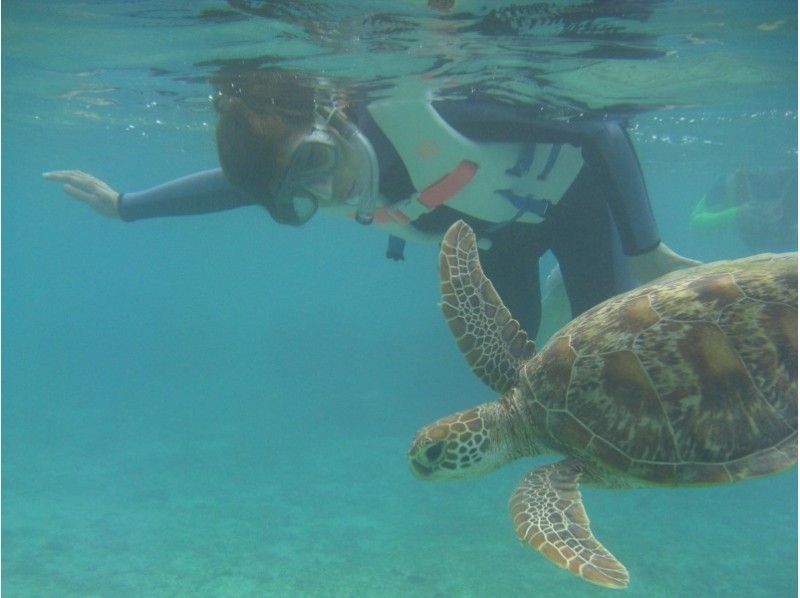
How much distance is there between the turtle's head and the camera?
3.10 m

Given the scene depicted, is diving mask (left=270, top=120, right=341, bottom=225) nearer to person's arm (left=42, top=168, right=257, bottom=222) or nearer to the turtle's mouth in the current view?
person's arm (left=42, top=168, right=257, bottom=222)

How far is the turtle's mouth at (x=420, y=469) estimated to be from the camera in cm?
315

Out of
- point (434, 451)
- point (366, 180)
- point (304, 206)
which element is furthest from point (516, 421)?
point (304, 206)

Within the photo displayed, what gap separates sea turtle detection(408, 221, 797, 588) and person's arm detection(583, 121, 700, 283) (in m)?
0.77

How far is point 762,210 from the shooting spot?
11734 millimetres

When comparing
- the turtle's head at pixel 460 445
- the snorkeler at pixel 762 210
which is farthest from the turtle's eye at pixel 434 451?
the snorkeler at pixel 762 210

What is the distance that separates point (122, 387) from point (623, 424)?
24842 millimetres

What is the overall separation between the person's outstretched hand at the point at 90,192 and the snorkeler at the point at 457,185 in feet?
0.04

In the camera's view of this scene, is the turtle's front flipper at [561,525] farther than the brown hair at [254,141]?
No

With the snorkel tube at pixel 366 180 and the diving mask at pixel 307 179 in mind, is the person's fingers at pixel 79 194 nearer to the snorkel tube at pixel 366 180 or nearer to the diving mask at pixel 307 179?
the diving mask at pixel 307 179

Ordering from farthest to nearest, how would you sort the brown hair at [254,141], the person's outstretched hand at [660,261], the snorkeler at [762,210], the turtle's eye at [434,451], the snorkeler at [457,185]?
the snorkeler at [762,210], the person's outstretched hand at [660,261], the snorkeler at [457,185], the brown hair at [254,141], the turtle's eye at [434,451]

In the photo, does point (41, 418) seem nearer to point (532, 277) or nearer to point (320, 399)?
point (320, 399)

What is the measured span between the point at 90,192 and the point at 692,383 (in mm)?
4758

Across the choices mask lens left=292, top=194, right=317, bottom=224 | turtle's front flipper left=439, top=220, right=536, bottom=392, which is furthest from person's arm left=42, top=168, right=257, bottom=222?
turtle's front flipper left=439, top=220, right=536, bottom=392
